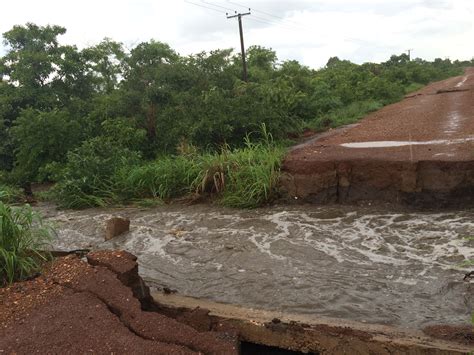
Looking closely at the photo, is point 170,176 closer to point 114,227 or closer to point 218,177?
point 218,177

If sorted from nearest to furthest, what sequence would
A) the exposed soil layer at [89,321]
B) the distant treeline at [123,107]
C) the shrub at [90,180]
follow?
the exposed soil layer at [89,321], the shrub at [90,180], the distant treeline at [123,107]

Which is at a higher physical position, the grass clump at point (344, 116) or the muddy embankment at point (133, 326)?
the grass clump at point (344, 116)

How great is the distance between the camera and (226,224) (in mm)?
7816

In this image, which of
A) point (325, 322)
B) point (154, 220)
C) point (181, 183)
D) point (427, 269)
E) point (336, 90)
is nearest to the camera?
point (325, 322)

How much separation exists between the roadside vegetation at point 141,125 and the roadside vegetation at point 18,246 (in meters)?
4.61

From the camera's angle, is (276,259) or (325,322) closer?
(325,322)

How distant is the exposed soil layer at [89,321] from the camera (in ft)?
9.41

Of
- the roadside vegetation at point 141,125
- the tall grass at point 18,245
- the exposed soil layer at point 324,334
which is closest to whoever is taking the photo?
the exposed soil layer at point 324,334

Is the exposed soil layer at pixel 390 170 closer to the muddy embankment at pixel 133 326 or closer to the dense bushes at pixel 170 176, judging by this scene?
the dense bushes at pixel 170 176

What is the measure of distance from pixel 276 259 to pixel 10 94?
11.4 m

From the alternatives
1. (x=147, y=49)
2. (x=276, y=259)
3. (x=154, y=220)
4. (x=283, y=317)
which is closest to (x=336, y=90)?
(x=147, y=49)

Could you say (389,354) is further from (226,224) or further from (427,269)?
(226,224)

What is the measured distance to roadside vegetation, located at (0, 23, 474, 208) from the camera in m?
9.55

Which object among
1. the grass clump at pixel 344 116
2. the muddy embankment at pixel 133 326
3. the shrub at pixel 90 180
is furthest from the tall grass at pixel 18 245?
the grass clump at pixel 344 116
